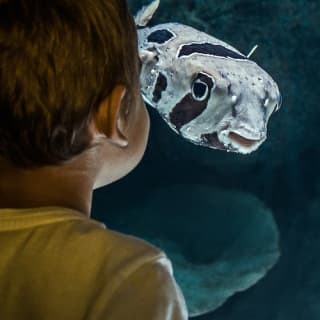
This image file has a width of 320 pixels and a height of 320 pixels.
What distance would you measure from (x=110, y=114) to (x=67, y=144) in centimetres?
4

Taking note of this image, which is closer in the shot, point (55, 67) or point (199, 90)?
point (55, 67)

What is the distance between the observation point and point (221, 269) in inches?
37.8

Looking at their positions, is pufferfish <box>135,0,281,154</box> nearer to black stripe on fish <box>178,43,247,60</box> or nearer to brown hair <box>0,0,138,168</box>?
black stripe on fish <box>178,43,247,60</box>

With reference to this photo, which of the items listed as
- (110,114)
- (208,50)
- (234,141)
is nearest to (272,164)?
(234,141)

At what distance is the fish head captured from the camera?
2.97 ft

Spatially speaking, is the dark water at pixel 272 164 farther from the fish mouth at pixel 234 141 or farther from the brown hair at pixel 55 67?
the brown hair at pixel 55 67

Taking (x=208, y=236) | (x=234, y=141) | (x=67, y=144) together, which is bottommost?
(x=208, y=236)

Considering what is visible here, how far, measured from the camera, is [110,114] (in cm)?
51

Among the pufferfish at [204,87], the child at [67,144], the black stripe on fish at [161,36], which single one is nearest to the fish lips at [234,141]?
the pufferfish at [204,87]

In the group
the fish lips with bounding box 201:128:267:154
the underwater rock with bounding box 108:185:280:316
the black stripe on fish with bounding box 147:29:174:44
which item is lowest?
the underwater rock with bounding box 108:185:280:316

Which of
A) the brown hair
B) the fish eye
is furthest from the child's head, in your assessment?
the fish eye

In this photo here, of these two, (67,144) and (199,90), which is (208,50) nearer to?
(199,90)

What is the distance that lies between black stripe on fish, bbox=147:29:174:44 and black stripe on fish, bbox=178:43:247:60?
0.02 metres

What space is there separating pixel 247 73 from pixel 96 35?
45 centimetres
